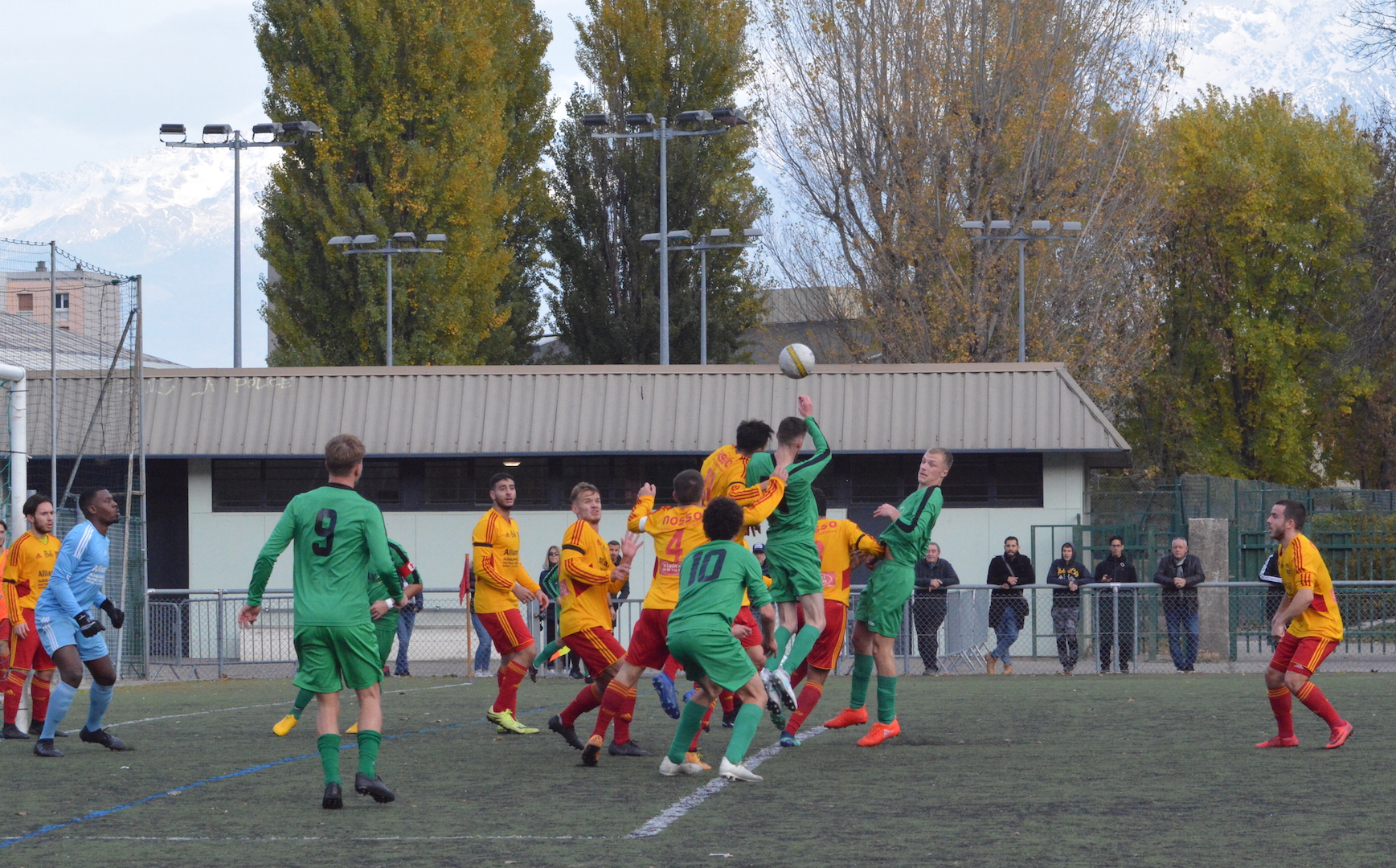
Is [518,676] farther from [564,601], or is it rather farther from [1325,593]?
[1325,593]

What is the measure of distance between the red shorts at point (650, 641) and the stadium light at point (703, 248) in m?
22.5

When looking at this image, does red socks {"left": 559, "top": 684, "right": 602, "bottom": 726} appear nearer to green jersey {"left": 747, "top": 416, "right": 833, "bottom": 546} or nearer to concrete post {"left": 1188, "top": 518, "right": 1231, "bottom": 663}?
green jersey {"left": 747, "top": 416, "right": 833, "bottom": 546}

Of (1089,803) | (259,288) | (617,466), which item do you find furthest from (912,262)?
(1089,803)

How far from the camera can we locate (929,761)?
396 inches

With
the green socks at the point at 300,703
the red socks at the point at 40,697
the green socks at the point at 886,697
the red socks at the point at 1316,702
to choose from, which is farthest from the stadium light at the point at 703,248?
the red socks at the point at 1316,702

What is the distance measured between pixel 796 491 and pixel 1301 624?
330 cm

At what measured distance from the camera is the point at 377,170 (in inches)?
1515

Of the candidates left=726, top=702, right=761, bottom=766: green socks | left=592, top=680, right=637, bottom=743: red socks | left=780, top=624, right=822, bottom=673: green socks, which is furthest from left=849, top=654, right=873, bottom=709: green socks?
left=726, top=702, right=761, bottom=766: green socks

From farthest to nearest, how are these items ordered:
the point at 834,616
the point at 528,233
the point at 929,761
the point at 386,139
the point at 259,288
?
the point at 528,233
the point at 259,288
the point at 386,139
the point at 834,616
the point at 929,761

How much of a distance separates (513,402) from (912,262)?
1213 centimetres

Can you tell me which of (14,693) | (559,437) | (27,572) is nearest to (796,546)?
(27,572)

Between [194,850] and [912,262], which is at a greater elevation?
[912,262]

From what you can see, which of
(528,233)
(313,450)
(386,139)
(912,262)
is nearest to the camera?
(313,450)

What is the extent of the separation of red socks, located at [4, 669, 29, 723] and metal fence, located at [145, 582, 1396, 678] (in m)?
7.74
